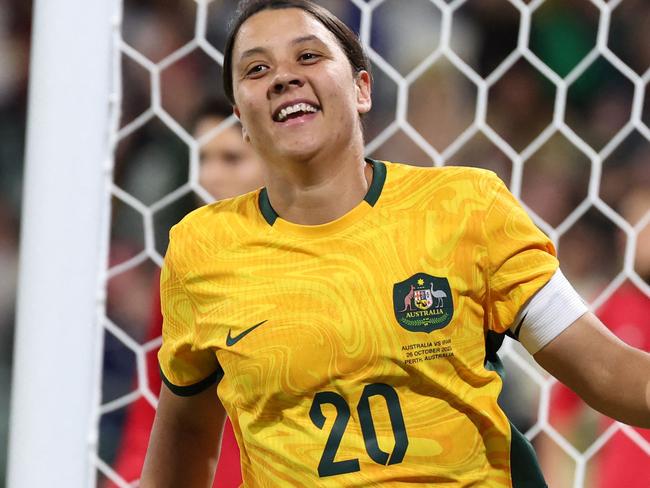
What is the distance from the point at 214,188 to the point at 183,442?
35 cm

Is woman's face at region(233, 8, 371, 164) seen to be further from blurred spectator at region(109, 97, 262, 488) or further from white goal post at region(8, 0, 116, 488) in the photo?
blurred spectator at region(109, 97, 262, 488)

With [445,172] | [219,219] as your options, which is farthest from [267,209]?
[445,172]

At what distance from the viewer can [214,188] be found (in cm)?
105

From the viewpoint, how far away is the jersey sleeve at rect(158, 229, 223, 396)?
73 cm

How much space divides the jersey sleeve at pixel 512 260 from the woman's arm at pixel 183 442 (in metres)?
0.26

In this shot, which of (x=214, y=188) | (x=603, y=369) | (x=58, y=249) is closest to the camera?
(x=603, y=369)

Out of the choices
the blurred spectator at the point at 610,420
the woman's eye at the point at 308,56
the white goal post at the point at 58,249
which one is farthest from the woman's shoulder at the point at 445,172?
the blurred spectator at the point at 610,420

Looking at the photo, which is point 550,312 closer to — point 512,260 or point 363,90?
point 512,260

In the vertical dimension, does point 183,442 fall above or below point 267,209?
below

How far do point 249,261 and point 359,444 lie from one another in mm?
162

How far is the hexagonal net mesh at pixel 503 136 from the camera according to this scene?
1034 millimetres

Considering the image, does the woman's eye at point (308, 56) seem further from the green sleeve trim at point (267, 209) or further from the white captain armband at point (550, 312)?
the white captain armband at point (550, 312)

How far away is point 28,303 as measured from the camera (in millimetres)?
858

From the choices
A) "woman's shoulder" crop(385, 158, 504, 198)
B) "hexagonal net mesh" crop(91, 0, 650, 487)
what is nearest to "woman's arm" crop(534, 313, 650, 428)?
"woman's shoulder" crop(385, 158, 504, 198)
